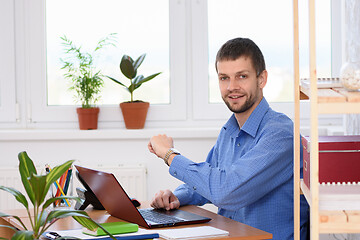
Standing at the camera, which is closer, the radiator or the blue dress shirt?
the blue dress shirt

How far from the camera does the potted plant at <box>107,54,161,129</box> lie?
3328 mm

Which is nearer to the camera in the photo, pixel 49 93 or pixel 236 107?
pixel 236 107

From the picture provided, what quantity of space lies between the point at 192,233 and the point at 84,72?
185 cm

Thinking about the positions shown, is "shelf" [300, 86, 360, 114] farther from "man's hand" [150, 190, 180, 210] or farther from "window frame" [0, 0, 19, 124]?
"window frame" [0, 0, 19, 124]

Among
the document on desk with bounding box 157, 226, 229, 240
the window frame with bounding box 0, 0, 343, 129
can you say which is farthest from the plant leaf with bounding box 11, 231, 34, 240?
the window frame with bounding box 0, 0, 343, 129

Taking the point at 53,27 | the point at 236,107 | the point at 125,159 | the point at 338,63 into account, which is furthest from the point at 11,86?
the point at 338,63

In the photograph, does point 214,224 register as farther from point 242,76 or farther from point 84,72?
point 84,72

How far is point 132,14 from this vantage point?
11.6ft

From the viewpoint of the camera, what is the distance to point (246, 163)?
208 centimetres

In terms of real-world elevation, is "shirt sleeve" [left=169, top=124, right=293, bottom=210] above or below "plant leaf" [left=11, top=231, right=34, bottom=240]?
above

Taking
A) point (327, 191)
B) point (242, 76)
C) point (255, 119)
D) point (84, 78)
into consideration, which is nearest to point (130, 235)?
point (327, 191)

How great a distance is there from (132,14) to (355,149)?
2.22 meters

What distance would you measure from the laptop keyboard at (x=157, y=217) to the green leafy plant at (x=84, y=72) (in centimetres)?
136

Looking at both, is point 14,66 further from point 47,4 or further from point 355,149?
point 355,149
